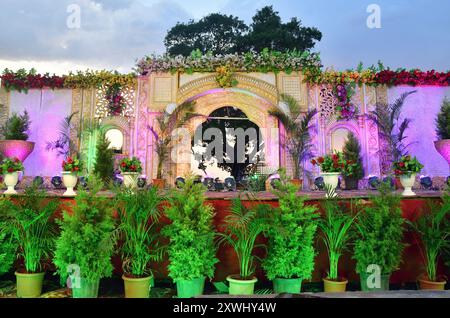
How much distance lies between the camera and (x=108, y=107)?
30.6 ft

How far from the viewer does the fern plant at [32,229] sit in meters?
2.88

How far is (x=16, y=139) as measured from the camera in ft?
29.1

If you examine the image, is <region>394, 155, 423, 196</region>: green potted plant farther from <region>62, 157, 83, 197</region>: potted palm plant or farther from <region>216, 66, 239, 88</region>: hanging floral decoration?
<region>216, 66, 239, 88</region>: hanging floral decoration

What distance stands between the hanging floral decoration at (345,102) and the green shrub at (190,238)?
7.29m

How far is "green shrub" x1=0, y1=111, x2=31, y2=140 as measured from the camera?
29.1ft

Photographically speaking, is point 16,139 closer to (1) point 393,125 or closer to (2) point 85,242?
(2) point 85,242

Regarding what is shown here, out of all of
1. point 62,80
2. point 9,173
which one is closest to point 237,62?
point 62,80

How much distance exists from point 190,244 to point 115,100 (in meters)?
7.45

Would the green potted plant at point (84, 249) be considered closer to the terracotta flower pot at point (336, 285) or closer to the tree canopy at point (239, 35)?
the terracotta flower pot at point (336, 285)

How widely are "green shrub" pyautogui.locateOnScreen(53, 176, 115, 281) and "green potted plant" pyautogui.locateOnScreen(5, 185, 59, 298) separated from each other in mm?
326
